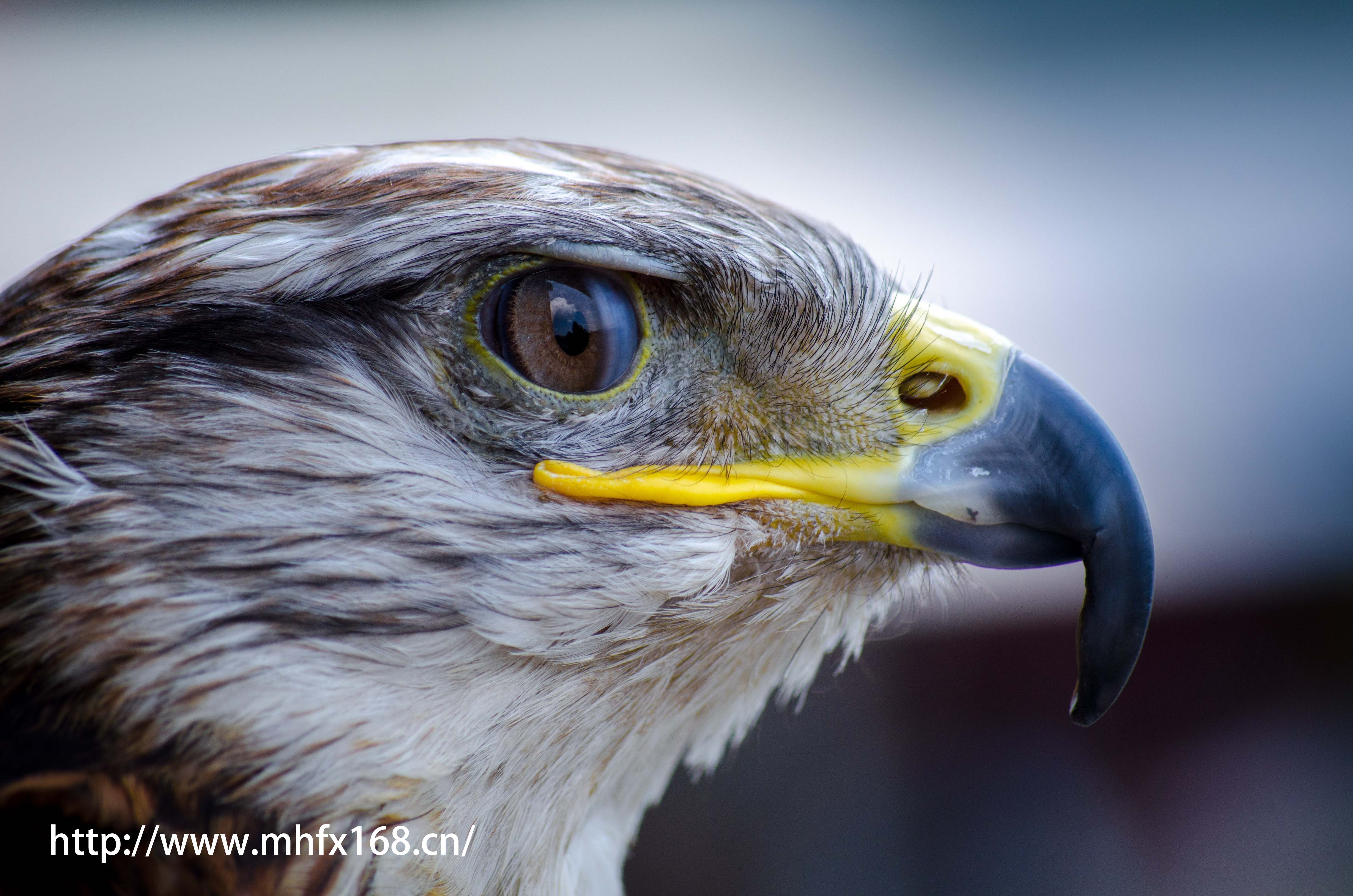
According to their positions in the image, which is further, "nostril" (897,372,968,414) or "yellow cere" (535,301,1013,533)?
"nostril" (897,372,968,414)

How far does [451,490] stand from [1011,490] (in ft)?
2.28

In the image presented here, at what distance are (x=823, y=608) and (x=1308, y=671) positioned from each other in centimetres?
360

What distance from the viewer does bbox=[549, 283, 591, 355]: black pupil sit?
112 centimetres

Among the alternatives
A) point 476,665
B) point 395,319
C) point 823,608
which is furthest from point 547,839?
point 395,319

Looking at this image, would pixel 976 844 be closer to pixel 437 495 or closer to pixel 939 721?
pixel 939 721

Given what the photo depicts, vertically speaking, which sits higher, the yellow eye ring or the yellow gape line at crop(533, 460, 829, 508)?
the yellow eye ring

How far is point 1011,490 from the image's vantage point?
3.84 feet

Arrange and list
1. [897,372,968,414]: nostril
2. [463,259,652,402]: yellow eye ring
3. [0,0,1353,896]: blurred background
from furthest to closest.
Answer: [0,0,1353,896]: blurred background
[897,372,968,414]: nostril
[463,259,652,402]: yellow eye ring

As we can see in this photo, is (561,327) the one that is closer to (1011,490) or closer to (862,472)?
(862,472)

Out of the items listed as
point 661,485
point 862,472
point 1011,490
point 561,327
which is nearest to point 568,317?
point 561,327

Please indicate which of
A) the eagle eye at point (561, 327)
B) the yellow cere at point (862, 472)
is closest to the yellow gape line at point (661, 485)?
the yellow cere at point (862, 472)

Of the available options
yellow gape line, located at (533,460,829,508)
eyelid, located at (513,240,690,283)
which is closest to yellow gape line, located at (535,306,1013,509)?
yellow gape line, located at (533,460,829,508)

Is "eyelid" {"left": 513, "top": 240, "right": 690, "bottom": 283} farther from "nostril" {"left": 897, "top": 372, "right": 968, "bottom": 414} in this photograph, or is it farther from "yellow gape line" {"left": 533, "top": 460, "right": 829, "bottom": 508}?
"nostril" {"left": 897, "top": 372, "right": 968, "bottom": 414}

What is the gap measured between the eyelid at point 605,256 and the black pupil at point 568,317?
39 mm
